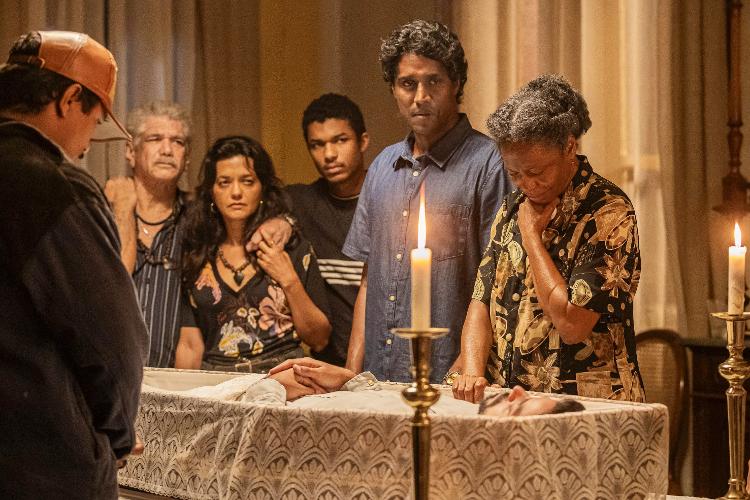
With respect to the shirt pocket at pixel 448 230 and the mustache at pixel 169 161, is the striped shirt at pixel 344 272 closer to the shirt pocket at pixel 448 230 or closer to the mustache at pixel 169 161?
the shirt pocket at pixel 448 230

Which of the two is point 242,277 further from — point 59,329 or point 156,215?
point 59,329

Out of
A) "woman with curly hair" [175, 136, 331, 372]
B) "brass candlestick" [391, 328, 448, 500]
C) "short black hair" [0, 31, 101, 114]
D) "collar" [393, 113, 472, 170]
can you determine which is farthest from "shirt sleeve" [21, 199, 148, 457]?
"woman with curly hair" [175, 136, 331, 372]

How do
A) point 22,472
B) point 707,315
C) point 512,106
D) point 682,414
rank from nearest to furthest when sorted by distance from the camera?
point 22,472 < point 512,106 < point 682,414 < point 707,315

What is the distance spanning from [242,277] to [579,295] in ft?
6.64

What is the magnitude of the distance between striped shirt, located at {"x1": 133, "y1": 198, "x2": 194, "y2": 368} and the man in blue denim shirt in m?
0.94

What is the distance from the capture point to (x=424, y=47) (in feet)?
12.8

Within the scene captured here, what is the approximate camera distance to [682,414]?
4.56m

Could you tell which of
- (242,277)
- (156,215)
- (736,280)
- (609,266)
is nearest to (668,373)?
(242,277)

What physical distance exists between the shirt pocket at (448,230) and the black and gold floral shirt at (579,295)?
0.74 meters

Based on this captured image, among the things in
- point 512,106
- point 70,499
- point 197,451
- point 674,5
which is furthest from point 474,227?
point 70,499

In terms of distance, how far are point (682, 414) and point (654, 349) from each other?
274 mm

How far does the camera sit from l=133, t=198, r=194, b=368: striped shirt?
15.3 ft

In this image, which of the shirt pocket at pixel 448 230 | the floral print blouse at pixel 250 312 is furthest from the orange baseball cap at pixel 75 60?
the floral print blouse at pixel 250 312

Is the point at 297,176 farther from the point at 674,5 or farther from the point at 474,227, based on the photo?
the point at 674,5
